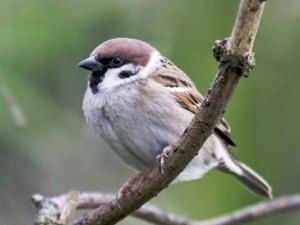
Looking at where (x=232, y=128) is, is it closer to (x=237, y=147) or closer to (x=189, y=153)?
(x=237, y=147)

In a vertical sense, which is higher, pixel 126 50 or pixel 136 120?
pixel 126 50

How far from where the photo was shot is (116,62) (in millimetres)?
2893

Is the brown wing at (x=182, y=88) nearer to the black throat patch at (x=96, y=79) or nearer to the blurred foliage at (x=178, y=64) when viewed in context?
the blurred foliage at (x=178, y=64)

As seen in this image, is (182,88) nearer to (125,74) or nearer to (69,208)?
(125,74)

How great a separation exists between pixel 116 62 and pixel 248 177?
2.49ft

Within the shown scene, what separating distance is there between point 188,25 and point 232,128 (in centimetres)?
43

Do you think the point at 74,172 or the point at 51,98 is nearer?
the point at 51,98

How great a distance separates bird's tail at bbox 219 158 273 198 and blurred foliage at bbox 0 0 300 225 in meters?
0.04

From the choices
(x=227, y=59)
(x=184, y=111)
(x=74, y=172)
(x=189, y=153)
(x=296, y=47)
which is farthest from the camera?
(x=74, y=172)

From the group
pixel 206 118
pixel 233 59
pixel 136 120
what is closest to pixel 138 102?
pixel 136 120

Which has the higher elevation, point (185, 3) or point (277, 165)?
point (185, 3)

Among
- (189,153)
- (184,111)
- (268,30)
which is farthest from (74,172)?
(189,153)

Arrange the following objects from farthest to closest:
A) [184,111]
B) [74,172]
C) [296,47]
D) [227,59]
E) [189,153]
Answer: [74,172]
[296,47]
[184,111]
[189,153]
[227,59]

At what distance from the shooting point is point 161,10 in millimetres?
3102
